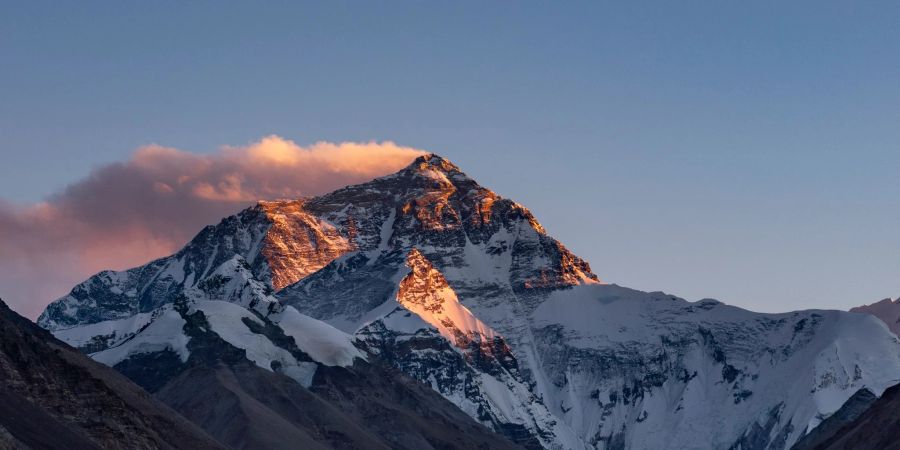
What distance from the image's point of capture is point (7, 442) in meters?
184
